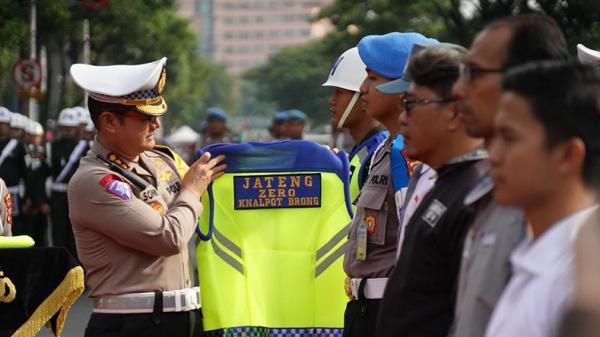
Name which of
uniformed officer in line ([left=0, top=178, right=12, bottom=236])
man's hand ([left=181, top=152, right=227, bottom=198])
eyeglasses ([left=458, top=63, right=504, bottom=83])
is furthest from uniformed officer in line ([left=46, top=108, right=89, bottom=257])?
eyeglasses ([left=458, top=63, right=504, bottom=83])

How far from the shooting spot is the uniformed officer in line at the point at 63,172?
16.8 m

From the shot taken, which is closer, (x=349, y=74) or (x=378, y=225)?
(x=378, y=225)

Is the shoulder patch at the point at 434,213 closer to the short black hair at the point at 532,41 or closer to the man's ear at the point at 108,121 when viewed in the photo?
the short black hair at the point at 532,41

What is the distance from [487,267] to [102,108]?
290 cm

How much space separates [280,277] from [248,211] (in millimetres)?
350

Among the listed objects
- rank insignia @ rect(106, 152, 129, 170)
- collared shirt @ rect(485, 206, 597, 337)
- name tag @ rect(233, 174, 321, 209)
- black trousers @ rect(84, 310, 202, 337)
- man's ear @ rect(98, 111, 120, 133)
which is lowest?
black trousers @ rect(84, 310, 202, 337)

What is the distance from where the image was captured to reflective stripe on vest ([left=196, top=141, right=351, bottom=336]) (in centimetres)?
640

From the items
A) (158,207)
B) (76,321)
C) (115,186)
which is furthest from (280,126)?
(115,186)

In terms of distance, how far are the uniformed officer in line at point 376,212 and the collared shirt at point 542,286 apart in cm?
253

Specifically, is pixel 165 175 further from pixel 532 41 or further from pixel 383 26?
pixel 383 26

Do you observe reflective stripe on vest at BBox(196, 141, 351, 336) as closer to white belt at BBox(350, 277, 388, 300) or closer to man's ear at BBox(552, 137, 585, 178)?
white belt at BBox(350, 277, 388, 300)

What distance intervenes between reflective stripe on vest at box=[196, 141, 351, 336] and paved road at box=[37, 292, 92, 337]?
5438 millimetres

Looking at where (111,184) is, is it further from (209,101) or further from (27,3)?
(209,101)

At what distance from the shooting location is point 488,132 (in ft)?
11.9
